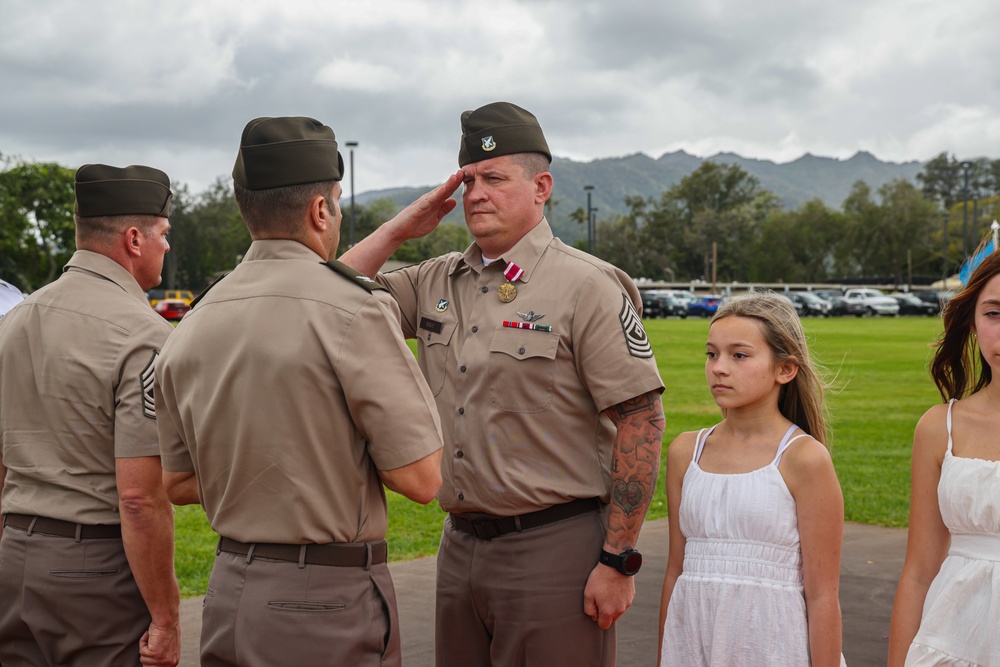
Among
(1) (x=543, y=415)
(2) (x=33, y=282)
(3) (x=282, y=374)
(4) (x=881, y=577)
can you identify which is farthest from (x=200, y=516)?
(2) (x=33, y=282)

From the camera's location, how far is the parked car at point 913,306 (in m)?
57.2

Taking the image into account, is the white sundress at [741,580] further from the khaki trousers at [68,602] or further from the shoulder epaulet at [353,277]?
the khaki trousers at [68,602]

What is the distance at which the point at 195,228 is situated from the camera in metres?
84.6

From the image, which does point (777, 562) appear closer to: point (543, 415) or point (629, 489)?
point (629, 489)

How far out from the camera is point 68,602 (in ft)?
10.8

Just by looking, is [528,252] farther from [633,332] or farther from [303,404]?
[303,404]

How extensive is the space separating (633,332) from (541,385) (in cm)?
35

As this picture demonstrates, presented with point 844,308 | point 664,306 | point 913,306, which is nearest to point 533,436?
point 664,306

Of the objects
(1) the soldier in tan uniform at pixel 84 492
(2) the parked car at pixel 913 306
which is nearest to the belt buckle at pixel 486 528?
(1) the soldier in tan uniform at pixel 84 492

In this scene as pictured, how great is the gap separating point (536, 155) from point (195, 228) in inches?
3357

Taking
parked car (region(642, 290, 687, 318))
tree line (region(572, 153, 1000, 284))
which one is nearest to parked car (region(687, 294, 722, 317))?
parked car (region(642, 290, 687, 318))

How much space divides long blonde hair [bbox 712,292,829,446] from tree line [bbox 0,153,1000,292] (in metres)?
60.1

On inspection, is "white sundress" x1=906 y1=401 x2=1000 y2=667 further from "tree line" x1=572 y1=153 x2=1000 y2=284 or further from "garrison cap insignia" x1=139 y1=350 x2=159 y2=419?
"tree line" x1=572 y1=153 x2=1000 y2=284

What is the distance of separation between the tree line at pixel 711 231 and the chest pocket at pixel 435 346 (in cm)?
5934
